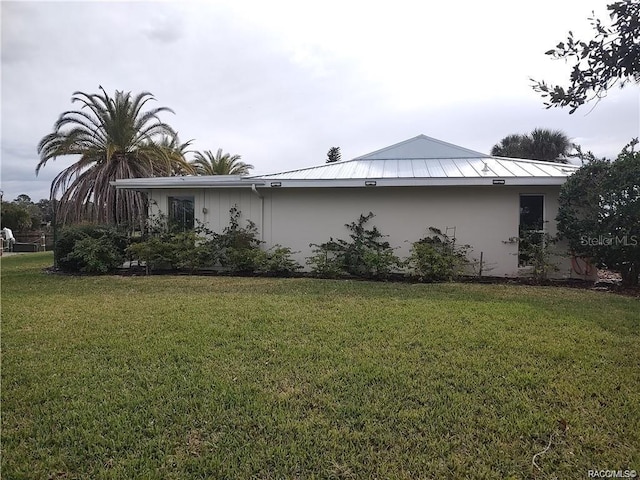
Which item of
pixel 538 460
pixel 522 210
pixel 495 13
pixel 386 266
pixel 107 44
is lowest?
pixel 538 460

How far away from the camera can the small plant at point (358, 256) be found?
29.1 feet

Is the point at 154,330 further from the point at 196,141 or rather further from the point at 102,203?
the point at 196,141

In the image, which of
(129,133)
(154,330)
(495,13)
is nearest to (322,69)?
(495,13)

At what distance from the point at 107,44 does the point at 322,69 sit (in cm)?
517

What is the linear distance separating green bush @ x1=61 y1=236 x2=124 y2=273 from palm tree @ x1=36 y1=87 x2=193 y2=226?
4.30 metres

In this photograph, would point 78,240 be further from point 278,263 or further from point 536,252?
point 536,252

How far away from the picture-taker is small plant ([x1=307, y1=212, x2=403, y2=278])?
888cm

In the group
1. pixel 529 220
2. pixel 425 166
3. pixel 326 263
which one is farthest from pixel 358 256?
pixel 529 220

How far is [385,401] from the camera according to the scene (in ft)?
9.82

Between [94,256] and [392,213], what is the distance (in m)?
7.80

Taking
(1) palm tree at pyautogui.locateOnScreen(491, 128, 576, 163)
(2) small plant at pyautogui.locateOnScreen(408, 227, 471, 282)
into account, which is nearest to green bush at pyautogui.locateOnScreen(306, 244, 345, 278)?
(2) small plant at pyautogui.locateOnScreen(408, 227, 471, 282)

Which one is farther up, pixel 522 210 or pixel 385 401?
pixel 522 210

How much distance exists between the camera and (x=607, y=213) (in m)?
7.86

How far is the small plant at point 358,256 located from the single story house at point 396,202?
0.86ft
